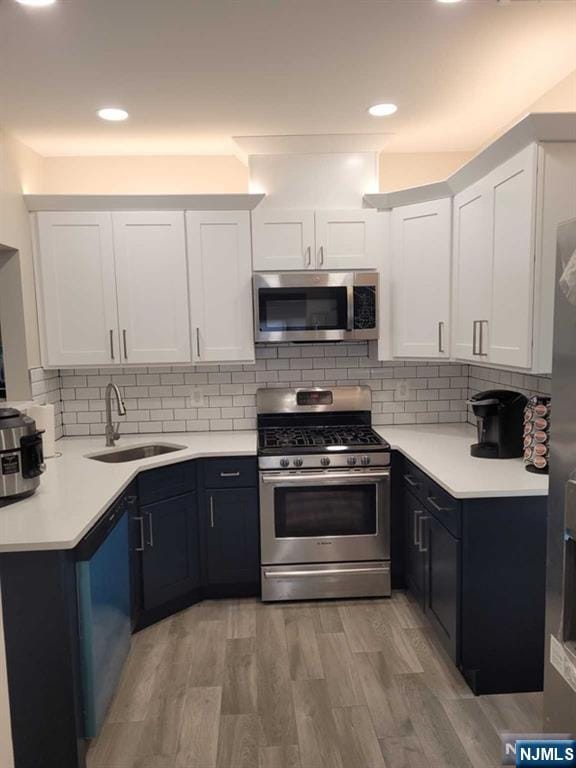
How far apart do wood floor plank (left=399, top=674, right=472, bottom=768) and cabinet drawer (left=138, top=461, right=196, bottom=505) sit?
1.46 meters

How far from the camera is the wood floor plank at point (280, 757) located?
1.91 meters

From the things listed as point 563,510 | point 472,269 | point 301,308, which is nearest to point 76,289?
point 301,308

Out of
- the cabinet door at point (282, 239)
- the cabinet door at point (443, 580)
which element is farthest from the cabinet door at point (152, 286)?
the cabinet door at point (443, 580)

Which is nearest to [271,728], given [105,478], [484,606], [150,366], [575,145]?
[484,606]

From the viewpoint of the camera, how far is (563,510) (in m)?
1.32

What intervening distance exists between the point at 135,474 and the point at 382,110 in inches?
88.5

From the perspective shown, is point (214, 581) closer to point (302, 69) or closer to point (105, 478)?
point (105, 478)

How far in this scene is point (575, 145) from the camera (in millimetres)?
2115

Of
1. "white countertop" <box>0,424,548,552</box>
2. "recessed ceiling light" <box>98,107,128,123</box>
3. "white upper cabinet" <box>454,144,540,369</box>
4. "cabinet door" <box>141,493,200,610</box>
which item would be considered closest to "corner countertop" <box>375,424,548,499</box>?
"white countertop" <box>0,424,548,552</box>

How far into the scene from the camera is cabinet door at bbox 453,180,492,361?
2.59 metres

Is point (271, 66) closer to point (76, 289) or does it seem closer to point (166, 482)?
point (76, 289)

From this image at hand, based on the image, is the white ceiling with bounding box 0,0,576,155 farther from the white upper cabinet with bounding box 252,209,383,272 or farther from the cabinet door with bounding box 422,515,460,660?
the cabinet door with bounding box 422,515,460,660

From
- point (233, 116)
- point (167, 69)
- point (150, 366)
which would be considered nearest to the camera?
point (167, 69)

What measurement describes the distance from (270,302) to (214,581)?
1.68 metres
